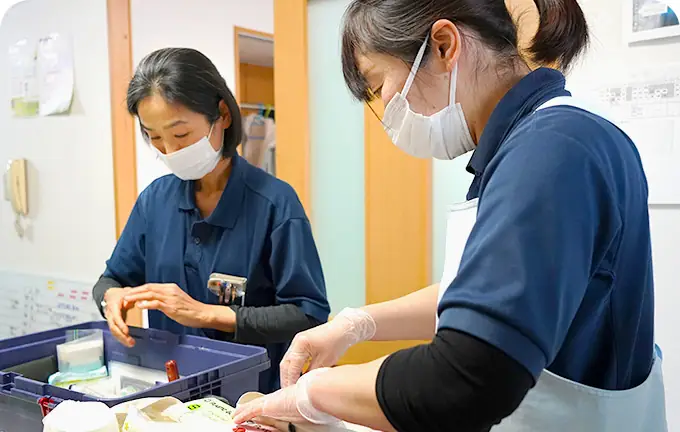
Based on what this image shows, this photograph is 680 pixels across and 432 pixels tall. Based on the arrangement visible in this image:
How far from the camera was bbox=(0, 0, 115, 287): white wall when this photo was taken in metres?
2.59

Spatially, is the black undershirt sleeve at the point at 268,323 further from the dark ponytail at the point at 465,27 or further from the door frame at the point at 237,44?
the door frame at the point at 237,44

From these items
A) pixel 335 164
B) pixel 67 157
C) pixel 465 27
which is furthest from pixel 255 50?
pixel 465 27

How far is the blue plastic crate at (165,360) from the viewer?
3.10 ft

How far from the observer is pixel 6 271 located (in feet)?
9.71

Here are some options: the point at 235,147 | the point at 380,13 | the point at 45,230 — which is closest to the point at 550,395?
the point at 380,13

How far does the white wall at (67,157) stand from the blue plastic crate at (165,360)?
1.41 m

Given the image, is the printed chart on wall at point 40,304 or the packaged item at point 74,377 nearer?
the packaged item at point 74,377

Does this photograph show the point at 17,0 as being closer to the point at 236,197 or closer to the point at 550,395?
the point at 236,197

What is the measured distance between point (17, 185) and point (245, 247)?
6.46 feet

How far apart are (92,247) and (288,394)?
7.08 feet

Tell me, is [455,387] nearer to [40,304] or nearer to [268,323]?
[268,323]

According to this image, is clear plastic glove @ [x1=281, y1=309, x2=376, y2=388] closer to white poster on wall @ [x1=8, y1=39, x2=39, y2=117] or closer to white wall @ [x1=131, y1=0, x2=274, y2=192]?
white wall @ [x1=131, y1=0, x2=274, y2=192]

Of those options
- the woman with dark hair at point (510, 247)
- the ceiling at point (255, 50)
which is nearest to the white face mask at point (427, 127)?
the woman with dark hair at point (510, 247)

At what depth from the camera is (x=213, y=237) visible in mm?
1391
